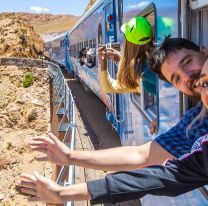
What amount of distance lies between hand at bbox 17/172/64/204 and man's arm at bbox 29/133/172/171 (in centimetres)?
55

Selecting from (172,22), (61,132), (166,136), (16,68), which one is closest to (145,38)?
(172,22)

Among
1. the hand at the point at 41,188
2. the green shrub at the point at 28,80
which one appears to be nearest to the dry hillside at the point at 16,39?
the green shrub at the point at 28,80

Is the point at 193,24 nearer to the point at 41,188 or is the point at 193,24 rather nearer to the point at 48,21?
the point at 41,188

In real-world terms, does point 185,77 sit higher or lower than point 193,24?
lower

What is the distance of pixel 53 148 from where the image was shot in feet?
10.2

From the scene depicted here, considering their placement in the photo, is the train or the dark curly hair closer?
the dark curly hair

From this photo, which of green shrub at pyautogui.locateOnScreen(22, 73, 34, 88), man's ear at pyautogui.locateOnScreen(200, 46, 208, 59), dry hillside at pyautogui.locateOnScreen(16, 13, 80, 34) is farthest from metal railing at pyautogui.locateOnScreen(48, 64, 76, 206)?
dry hillside at pyautogui.locateOnScreen(16, 13, 80, 34)

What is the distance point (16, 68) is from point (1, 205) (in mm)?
25180

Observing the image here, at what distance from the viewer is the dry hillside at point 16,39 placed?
212 feet

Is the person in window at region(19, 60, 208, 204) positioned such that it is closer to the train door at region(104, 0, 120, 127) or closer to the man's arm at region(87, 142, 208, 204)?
the man's arm at region(87, 142, 208, 204)

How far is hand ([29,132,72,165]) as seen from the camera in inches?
121

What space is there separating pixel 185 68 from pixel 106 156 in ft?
2.58

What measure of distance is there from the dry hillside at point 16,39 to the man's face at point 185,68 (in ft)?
204

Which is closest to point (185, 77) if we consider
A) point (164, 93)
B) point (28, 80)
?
point (164, 93)
